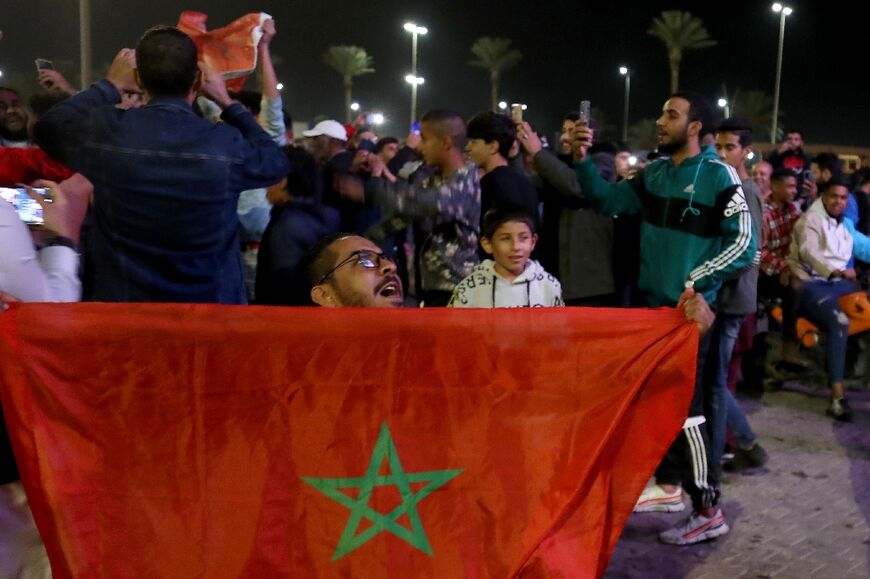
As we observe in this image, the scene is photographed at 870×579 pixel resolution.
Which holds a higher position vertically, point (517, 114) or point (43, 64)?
point (43, 64)

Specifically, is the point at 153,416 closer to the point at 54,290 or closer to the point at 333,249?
the point at 54,290

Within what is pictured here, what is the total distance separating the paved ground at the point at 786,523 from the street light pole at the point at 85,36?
18.4 ft

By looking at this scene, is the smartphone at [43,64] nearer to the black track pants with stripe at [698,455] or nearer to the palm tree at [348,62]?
the black track pants with stripe at [698,455]

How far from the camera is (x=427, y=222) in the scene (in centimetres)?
549

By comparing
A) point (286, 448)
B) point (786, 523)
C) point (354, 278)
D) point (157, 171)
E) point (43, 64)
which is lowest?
point (786, 523)

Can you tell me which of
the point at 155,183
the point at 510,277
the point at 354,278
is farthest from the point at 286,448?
the point at 510,277

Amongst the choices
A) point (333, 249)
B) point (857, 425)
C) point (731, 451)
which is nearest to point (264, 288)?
point (333, 249)

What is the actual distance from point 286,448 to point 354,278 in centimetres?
75

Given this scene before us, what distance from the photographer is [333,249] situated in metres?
3.63

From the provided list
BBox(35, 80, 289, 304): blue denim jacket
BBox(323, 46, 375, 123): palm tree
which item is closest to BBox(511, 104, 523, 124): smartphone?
BBox(35, 80, 289, 304): blue denim jacket

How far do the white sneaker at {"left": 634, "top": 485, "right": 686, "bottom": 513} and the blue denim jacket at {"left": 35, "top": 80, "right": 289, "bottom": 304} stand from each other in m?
3.20

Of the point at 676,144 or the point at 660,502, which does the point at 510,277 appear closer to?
the point at 676,144

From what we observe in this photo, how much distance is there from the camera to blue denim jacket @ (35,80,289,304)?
386 cm

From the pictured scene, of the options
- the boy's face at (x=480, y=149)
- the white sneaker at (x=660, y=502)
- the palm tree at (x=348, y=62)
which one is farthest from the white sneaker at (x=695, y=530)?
the palm tree at (x=348, y=62)
